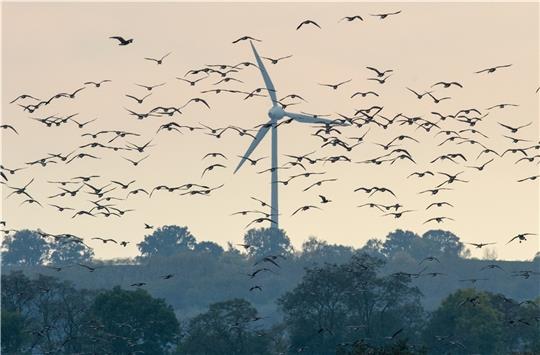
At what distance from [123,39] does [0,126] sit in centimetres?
2177

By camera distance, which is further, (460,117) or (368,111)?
(460,117)

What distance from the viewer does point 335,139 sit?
4476 inches

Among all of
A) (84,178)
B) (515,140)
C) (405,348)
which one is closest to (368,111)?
(515,140)

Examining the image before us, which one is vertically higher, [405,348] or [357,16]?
[357,16]

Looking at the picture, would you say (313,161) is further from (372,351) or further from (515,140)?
(372,351)

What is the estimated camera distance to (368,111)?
11812 centimetres

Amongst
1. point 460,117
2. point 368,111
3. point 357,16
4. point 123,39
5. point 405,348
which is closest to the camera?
point 123,39

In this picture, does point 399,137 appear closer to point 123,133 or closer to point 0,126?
point 123,133

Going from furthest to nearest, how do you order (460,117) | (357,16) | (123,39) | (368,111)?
1. (460,117)
2. (368,111)
3. (357,16)
4. (123,39)

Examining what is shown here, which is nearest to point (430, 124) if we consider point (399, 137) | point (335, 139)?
point (399, 137)

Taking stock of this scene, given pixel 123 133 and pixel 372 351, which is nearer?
pixel 123 133

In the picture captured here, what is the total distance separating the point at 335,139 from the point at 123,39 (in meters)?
19.8

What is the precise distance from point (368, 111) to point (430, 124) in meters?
5.66

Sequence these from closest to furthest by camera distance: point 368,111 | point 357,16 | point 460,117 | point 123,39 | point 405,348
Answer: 1. point 123,39
2. point 357,16
3. point 368,111
4. point 460,117
5. point 405,348
